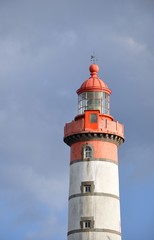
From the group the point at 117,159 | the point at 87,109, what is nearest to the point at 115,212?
the point at 117,159

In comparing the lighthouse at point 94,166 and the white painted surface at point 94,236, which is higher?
the lighthouse at point 94,166

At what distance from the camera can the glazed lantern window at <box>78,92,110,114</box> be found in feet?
137

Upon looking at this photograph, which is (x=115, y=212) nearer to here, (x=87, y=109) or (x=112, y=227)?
(x=112, y=227)

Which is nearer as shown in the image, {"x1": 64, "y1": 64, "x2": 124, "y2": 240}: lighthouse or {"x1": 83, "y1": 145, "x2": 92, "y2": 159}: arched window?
{"x1": 64, "y1": 64, "x2": 124, "y2": 240}: lighthouse

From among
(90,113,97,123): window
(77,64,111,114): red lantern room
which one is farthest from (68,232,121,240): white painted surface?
(77,64,111,114): red lantern room

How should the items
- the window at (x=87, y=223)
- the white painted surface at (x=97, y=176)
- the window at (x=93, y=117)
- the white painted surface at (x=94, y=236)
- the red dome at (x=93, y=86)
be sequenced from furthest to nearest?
the red dome at (x=93, y=86) → the window at (x=93, y=117) → the white painted surface at (x=97, y=176) → the window at (x=87, y=223) → the white painted surface at (x=94, y=236)

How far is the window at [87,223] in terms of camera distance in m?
38.7

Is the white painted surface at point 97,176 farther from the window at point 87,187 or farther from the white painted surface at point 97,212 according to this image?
the white painted surface at point 97,212

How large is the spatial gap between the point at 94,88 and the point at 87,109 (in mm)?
1426

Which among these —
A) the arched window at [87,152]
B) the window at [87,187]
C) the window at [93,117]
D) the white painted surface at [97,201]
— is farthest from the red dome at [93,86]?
the window at [87,187]

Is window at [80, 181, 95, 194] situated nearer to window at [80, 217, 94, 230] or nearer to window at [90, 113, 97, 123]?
window at [80, 217, 94, 230]

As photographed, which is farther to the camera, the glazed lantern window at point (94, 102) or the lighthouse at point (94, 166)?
the glazed lantern window at point (94, 102)

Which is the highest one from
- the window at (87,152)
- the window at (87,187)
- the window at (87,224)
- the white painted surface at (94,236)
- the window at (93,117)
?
the window at (93,117)

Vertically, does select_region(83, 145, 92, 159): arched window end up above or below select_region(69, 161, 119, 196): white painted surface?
above
